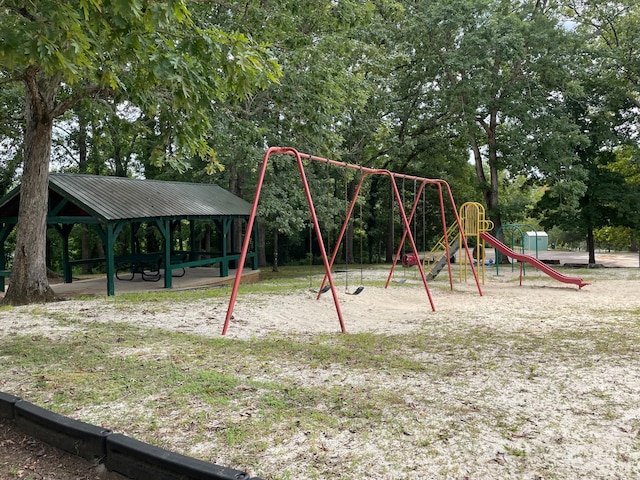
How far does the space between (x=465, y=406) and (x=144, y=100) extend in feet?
21.4

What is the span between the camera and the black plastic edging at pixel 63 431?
3.03 m

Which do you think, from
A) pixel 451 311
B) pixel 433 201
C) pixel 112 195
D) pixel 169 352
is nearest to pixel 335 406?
pixel 169 352

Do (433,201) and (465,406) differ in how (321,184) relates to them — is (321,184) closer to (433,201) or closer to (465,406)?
(433,201)

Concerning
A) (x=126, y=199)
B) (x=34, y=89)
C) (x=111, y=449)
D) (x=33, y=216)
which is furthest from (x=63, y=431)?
(x=126, y=199)

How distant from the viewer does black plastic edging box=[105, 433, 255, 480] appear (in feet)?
8.41

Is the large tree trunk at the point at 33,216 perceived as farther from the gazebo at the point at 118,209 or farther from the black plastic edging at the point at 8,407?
the black plastic edging at the point at 8,407

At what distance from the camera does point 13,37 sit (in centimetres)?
471

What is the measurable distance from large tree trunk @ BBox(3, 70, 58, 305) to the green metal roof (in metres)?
1.26

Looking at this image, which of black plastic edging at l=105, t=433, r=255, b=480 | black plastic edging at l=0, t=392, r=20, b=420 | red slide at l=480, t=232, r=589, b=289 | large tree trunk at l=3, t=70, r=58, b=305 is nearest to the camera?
black plastic edging at l=105, t=433, r=255, b=480

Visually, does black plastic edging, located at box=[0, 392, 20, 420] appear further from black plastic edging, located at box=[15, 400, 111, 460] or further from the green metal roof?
the green metal roof

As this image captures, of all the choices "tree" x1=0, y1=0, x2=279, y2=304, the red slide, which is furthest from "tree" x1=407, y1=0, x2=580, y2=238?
"tree" x1=0, y1=0, x2=279, y2=304

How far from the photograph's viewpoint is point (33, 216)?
949cm

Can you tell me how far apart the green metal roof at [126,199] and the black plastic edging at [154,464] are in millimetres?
8467

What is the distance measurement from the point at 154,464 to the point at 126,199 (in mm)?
10609
